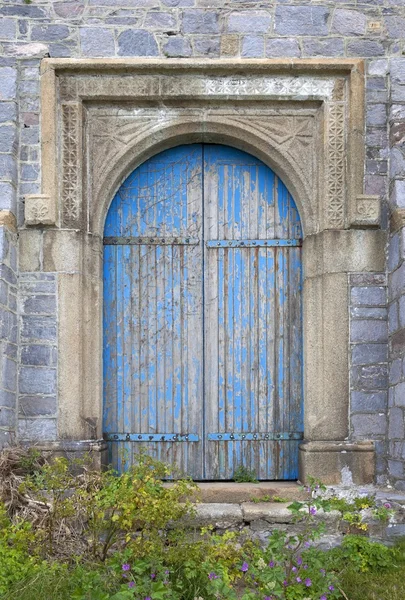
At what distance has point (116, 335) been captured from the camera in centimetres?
518

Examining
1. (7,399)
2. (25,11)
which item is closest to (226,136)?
(25,11)

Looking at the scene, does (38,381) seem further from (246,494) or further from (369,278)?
(369,278)

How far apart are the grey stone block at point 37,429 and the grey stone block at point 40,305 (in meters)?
0.77

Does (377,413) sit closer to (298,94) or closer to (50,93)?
(298,94)

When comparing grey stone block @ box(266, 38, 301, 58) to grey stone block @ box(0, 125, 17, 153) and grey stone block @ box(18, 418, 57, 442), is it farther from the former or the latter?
grey stone block @ box(18, 418, 57, 442)

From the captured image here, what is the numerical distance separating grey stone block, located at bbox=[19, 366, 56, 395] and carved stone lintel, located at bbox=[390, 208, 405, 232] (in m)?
2.63

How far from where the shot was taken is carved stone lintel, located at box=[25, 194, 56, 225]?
4.86m

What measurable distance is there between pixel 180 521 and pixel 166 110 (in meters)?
2.93

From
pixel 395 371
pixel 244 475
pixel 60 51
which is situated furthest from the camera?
pixel 244 475

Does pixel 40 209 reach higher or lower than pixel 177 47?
lower

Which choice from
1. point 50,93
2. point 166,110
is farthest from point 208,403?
point 50,93

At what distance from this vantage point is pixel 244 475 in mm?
5098

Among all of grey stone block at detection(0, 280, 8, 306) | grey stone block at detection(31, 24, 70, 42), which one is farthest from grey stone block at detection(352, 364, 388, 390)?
grey stone block at detection(31, 24, 70, 42)

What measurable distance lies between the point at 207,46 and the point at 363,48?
1152mm
